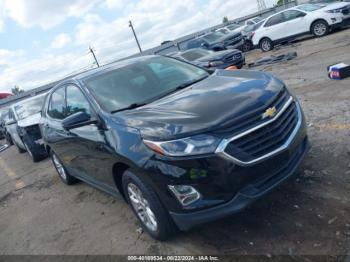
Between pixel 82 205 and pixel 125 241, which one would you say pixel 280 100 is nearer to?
pixel 125 241

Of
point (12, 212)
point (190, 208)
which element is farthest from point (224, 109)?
point (12, 212)

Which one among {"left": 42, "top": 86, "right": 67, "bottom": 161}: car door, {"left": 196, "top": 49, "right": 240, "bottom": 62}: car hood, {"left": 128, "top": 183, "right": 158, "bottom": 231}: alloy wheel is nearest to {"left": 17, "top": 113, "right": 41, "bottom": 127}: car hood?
{"left": 42, "top": 86, "right": 67, "bottom": 161}: car door

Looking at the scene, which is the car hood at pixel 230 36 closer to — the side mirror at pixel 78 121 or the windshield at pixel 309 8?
the windshield at pixel 309 8

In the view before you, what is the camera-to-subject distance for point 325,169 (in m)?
4.31

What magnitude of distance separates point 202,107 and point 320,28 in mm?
14771

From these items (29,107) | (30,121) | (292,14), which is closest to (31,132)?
(30,121)

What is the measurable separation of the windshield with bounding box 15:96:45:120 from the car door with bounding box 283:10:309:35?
12.0m

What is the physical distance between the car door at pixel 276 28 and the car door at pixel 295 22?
23 centimetres

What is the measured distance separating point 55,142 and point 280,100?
3867 millimetres

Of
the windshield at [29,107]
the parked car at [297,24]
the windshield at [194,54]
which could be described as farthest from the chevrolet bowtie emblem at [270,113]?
the parked car at [297,24]

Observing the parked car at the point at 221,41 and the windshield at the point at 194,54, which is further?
the parked car at the point at 221,41

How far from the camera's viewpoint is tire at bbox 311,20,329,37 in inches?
632

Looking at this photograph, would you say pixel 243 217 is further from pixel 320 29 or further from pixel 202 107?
pixel 320 29

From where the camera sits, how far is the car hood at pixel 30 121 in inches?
364
